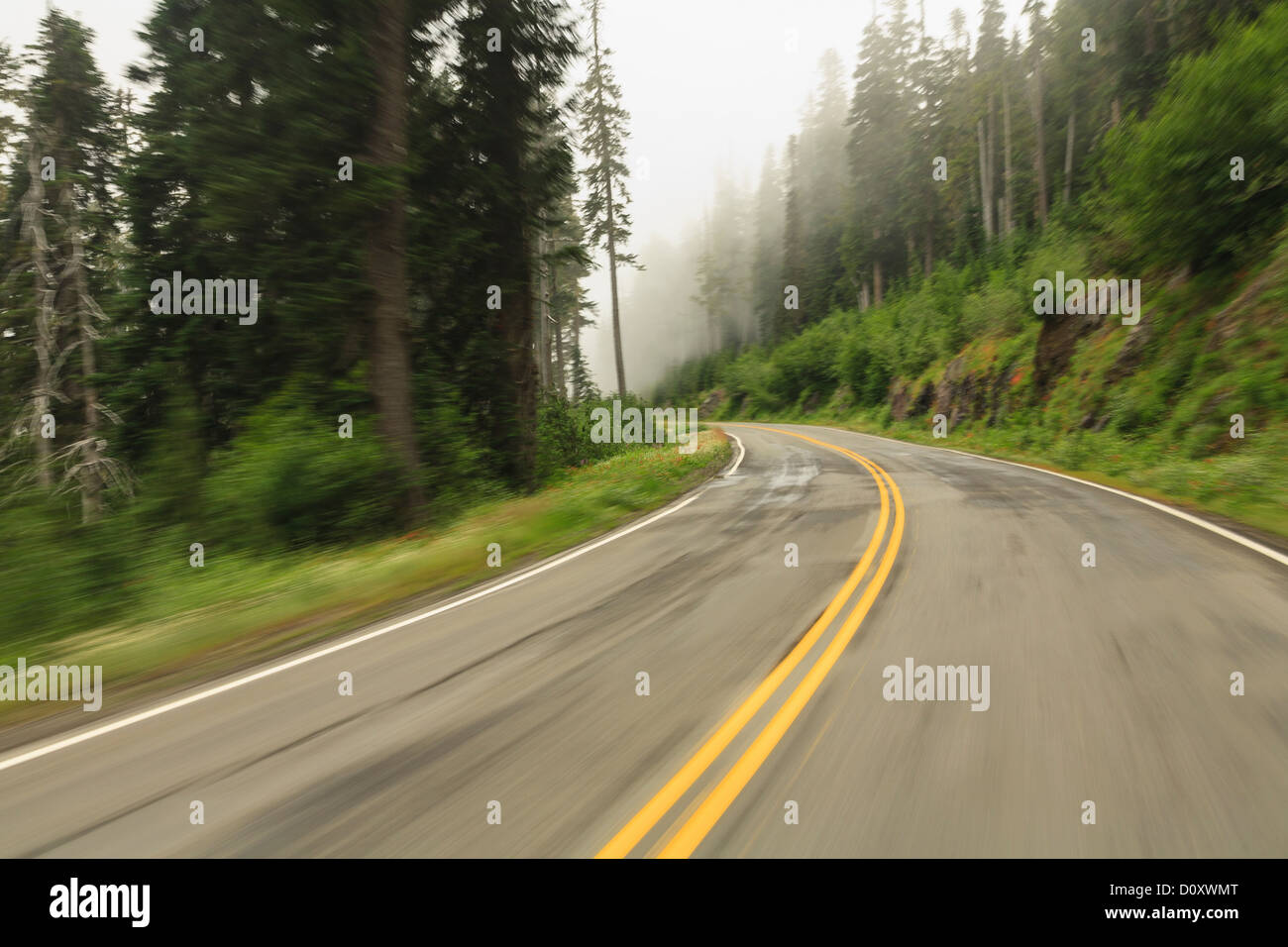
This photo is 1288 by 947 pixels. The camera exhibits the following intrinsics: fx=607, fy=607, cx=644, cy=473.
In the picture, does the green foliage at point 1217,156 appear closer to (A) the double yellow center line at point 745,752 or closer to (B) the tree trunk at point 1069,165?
(A) the double yellow center line at point 745,752

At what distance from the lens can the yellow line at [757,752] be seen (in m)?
2.76

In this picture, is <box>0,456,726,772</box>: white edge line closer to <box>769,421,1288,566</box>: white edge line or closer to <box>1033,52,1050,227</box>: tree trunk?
<box>769,421,1288,566</box>: white edge line

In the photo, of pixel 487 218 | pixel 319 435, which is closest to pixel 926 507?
pixel 319 435

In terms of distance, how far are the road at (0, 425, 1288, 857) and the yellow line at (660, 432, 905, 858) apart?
0.7 inches

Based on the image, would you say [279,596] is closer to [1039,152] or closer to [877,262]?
[1039,152]

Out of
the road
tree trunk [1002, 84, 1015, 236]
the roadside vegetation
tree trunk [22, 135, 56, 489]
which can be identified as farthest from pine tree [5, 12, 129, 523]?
tree trunk [1002, 84, 1015, 236]

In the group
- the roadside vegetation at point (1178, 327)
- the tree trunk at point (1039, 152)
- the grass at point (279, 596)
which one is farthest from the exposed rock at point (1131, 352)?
the tree trunk at point (1039, 152)

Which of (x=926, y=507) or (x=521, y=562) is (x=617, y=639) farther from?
(x=926, y=507)

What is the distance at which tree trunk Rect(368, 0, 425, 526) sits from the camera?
10828 mm

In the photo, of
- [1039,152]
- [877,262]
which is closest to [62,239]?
[1039,152]

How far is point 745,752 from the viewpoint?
343 cm

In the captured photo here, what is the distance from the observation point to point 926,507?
1095 cm

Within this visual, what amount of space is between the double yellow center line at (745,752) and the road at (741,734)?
0.02 metres
